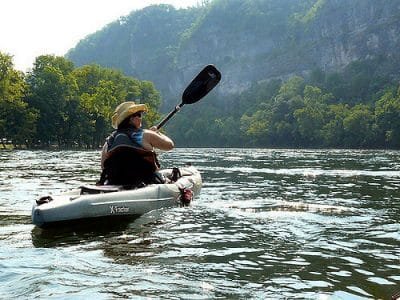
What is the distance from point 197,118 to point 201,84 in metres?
159

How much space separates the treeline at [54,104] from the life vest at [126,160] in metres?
51.1

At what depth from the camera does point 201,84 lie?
1375 centimetres

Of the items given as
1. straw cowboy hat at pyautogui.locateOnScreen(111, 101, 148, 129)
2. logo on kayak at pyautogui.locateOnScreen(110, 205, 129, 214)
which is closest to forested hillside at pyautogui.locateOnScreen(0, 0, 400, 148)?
straw cowboy hat at pyautogui.locateOnScreen(111, 101, 148, 129)

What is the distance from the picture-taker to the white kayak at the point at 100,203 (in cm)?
707

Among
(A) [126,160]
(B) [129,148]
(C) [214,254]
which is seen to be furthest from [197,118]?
(C) [214,254]

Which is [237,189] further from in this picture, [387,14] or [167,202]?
[387,14]

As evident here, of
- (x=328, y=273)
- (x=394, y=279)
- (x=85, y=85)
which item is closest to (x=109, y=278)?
(x=328, y=273)

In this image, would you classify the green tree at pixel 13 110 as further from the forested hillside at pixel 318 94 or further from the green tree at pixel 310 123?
the green tree at pixel 310 123

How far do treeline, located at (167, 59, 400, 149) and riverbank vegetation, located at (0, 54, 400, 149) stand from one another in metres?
0.22

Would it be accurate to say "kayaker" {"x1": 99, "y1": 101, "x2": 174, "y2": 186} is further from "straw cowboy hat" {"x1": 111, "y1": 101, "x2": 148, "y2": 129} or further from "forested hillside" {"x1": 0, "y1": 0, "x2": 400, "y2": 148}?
"forested hillside" {"x1": 0, "y1": 0, "x2": 400, "y2": 148}

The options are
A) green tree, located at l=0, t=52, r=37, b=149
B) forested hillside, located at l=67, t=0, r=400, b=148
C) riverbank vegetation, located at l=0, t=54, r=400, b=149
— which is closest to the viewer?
green tree, located at l=0, t=52, r=37, b=149

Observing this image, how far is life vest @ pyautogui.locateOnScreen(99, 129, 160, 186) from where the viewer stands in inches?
348

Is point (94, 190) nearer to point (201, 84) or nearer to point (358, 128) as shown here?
point (201, 84)

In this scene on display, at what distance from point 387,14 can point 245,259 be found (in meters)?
167
